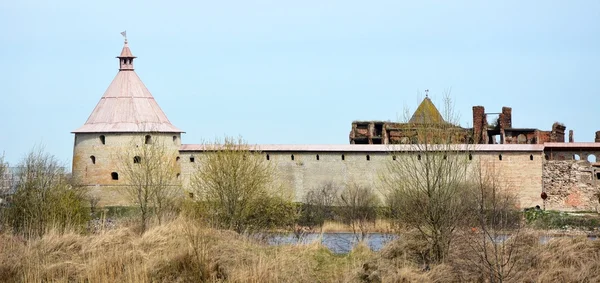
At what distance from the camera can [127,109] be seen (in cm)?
3944

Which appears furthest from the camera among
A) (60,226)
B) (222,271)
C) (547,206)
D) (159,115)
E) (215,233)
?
(159,115)

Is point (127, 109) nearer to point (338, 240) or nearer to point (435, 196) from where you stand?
point (338, 240)

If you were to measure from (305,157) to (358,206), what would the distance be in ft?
22.3

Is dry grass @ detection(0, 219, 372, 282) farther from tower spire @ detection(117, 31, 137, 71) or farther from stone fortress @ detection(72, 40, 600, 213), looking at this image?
tower spire @ detection(117, 31, 137, 71)

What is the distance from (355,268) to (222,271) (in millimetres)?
1896

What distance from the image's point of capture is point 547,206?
36750 millimetres

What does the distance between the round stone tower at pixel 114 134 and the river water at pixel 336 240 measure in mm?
11895

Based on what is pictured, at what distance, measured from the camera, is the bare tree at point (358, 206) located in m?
29.8

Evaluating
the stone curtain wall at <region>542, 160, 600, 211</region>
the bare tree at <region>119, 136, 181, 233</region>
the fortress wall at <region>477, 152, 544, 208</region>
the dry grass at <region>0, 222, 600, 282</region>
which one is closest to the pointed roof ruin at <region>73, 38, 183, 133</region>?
the bare tree at <region>119, 136, 181, 233</region>

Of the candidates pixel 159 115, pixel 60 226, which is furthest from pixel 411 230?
pixel 159 115

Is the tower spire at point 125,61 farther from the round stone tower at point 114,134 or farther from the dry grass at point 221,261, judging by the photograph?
the dry grass at point 221,261

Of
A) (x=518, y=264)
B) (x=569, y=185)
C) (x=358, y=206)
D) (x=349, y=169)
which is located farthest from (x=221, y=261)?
(x=569, y=185)

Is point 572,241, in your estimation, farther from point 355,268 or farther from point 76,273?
point 76,273

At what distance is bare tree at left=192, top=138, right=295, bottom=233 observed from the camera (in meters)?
22.3
